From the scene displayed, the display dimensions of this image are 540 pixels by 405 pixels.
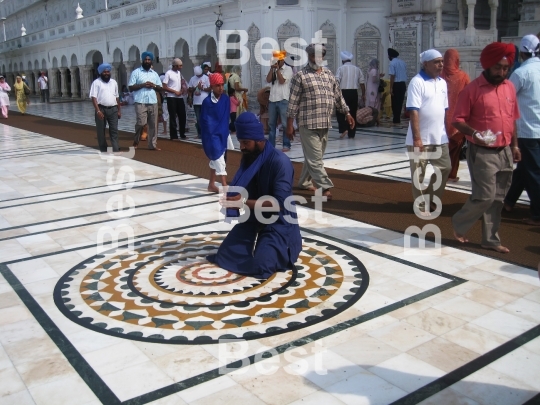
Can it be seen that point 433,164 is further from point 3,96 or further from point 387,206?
point 3,96

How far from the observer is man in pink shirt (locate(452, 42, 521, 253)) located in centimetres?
373

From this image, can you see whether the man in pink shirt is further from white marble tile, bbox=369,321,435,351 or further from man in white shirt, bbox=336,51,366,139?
man in white shirt, bbox=336,51,366,139

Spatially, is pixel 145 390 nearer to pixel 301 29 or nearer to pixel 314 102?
pixel 314 102

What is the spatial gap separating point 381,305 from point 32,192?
4.51 meters

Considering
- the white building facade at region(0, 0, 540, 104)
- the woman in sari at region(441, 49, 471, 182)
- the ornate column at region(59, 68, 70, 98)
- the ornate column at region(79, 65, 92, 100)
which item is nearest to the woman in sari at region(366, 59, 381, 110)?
the white building facade at region(0, 0, 540, 104)

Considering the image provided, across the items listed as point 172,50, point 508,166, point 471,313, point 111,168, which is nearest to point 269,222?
point 471,313

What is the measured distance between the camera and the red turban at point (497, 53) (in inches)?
142

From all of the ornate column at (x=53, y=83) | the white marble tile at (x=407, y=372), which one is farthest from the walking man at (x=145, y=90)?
the ornate column at (x=53, y=83)

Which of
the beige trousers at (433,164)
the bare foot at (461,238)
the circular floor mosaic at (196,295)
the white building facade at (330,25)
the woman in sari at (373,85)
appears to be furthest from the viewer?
the white building facade at (330,25)

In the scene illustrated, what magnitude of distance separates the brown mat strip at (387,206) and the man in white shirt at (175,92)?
1163 millimetres

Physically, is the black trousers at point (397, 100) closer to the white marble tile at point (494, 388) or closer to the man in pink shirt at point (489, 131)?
the man in pink shirt at point (489, 131)

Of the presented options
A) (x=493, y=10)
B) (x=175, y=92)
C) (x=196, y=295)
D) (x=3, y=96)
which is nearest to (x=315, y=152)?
(x=196, y=295)

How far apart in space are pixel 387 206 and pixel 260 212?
6.38 feet

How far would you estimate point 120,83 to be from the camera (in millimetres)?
25625
